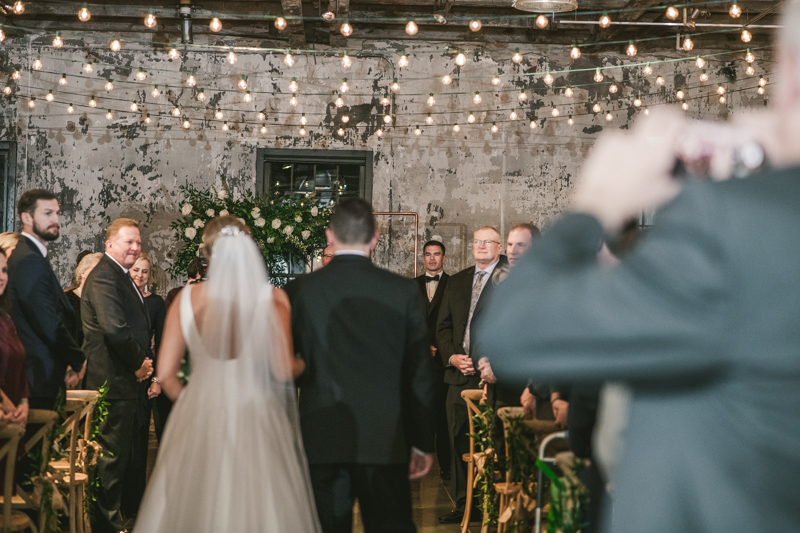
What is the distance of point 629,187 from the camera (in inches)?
36.0

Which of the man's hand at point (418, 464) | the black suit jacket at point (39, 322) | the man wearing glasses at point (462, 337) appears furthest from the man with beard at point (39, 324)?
the man wearing glasses at point (462, 337)

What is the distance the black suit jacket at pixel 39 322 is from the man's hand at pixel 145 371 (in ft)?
2.19

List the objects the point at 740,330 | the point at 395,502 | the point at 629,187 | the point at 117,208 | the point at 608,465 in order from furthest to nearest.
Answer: the point at 117,208, the point at 395,502, the point at 608,465, the point at 629,187, the point at 740,330

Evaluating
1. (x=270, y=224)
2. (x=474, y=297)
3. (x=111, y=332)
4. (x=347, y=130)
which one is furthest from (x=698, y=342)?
(x=347, y=130)

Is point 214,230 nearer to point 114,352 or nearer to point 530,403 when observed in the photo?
point 530,403

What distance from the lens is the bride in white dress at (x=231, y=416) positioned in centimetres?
292

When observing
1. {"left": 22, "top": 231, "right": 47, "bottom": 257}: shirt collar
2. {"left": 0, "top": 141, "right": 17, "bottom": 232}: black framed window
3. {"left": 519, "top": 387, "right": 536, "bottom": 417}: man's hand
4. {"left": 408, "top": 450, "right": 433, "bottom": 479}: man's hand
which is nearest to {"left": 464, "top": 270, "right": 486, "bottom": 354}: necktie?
{"left": 519, "top": 387, "right": 536, "bottom": 417}: man's hand

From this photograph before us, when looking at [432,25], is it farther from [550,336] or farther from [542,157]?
[550,336]

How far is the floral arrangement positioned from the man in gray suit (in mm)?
6722

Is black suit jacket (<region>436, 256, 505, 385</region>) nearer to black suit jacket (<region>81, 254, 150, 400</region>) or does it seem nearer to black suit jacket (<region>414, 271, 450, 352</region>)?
black suit jacket (<region>414, 271, 450, 352</region>)

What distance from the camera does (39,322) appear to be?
13.9ft

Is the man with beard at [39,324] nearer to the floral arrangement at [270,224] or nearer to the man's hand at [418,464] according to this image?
the man's hand at [418,464]

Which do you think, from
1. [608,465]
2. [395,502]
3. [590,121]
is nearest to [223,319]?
[395,502]

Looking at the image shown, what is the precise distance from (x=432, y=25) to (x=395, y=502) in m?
7.06
